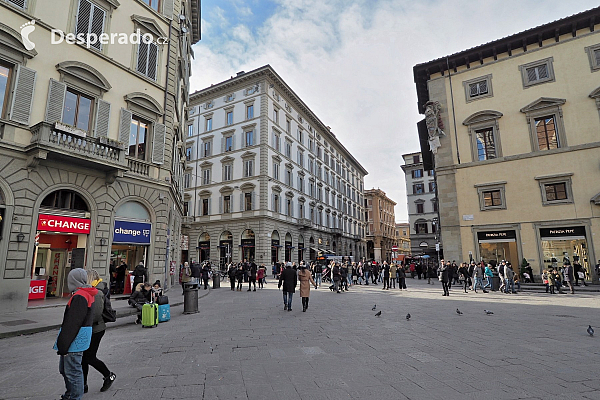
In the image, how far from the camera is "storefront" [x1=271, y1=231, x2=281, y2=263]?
36.4 meters

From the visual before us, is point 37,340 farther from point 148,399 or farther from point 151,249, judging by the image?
point 151,249

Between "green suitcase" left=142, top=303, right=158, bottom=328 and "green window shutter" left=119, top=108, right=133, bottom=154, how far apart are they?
8.41 metres

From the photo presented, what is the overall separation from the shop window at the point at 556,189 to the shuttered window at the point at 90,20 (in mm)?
24452

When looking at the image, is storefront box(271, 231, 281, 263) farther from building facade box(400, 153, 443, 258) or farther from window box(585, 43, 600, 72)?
window box(585, 43, 600, 72)

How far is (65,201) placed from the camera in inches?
503

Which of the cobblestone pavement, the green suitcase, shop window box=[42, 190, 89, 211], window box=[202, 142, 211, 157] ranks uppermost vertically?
window box=[202, 142, 211, 157]

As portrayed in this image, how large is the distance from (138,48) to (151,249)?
938 cm

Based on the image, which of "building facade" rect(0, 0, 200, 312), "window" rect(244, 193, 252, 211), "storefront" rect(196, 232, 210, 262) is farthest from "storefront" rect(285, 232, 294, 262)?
"building facade" rect(0, 0, 200, 312)

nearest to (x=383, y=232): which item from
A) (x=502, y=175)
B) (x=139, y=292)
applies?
(x=502, y=175)

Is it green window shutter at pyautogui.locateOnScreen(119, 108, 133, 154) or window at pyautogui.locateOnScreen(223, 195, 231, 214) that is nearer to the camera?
green window shutter at pyautogui.locateOnScreen(119, 108, 133, 154)

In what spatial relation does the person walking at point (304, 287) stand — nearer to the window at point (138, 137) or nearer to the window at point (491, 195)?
the window at point (138, 137)

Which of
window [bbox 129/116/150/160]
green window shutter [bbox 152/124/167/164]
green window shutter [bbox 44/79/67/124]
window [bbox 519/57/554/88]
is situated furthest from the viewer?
window [bbox 519/57/554/88]

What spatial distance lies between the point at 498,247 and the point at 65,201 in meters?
23.2

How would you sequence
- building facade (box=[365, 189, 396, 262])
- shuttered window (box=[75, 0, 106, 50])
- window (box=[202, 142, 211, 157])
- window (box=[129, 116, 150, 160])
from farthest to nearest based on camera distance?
1. building facade (box=[365, 189, 396, 262])
2. window (box=[202, 142, 211, 157])
3. window (box=[129, 116, 150, 160])
4. shuttered window (box=[75, 0, 106, 50])
